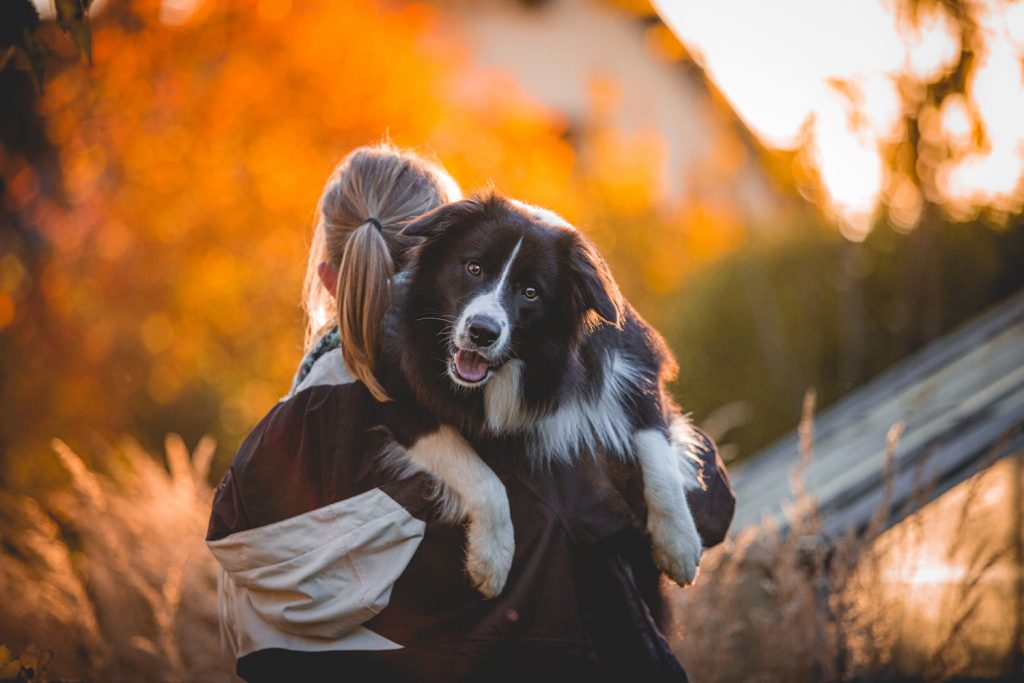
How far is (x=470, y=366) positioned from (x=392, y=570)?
593mm

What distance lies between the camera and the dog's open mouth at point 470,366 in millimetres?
2484

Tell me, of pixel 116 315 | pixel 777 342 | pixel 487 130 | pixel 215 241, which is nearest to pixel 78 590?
pixel 116 315

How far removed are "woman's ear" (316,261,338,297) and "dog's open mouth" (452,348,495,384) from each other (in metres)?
0.54

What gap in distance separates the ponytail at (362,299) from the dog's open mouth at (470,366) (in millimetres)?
214

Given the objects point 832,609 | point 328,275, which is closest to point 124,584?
point 328,275

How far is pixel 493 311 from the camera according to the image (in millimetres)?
2471

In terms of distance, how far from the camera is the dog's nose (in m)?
2.43

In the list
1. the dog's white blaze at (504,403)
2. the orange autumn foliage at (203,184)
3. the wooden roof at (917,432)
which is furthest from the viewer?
the orange autumn foliage at (203,184)

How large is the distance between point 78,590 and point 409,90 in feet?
23.1

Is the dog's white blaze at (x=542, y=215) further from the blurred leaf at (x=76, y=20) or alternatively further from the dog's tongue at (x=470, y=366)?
the blurred leaf at (x=76, y=20)

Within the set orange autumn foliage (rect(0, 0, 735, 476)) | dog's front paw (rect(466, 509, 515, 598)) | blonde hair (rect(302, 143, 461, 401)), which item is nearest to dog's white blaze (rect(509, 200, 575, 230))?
blonde hair (rect(302, 143, 461, 401))

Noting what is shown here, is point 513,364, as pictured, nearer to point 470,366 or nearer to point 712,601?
point 470,366

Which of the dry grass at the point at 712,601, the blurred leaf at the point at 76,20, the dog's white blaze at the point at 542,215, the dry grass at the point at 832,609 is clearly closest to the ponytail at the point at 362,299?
the dog's white blaze at the point at 542,215

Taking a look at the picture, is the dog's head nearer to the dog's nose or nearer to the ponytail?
the dog's nose
